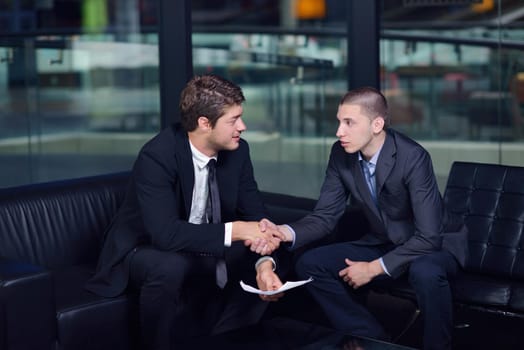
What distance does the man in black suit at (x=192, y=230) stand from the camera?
12.9 feet

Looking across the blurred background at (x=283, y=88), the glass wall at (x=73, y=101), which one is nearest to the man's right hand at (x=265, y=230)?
the blurred background at (x=283, y=88)

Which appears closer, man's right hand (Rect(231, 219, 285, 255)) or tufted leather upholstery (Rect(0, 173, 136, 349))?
tufted leather upholstery (Rect(0, 173, 136, 349))

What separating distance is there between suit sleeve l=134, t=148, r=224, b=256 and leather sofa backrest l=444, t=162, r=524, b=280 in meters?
1.24

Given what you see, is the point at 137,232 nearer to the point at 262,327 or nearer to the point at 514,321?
the point at 262,327

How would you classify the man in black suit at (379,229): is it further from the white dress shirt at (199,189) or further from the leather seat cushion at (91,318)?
the leather seat cushion at (91,318)

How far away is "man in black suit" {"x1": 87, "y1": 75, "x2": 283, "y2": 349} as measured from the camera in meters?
3.93

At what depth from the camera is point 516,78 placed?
6879mm

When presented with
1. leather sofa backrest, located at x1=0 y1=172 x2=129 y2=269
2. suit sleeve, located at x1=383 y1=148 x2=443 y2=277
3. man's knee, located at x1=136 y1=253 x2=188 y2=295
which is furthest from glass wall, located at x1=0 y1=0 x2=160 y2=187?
suit sleeve, located at x1=383 y1=148 x2=443 y2=277

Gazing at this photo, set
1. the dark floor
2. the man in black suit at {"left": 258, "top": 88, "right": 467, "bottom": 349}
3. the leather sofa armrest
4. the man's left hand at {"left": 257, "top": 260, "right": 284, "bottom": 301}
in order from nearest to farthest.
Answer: the leather sofa armrest → the man's left hand at {"left": 257, "top": 260, "right": 284, "bottom": 301} → the man in black suit at {"left": 258, "top": 88, "right": 467, "bottom": 349} → the dark floor

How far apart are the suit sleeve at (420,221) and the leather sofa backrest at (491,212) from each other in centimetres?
45

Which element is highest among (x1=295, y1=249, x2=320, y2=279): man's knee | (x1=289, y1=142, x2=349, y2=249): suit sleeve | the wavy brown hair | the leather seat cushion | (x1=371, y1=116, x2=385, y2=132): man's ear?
the wavy brown hair

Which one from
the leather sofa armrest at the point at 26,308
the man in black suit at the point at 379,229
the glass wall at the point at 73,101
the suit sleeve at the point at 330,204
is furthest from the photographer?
the glass wall at the point at 73,101

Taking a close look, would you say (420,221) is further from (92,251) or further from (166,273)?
(92,251)

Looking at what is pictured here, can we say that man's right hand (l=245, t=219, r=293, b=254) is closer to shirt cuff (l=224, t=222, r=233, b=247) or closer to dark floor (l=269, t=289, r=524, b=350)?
shirt cuff (l=224, t=222, r=233, b=247)
